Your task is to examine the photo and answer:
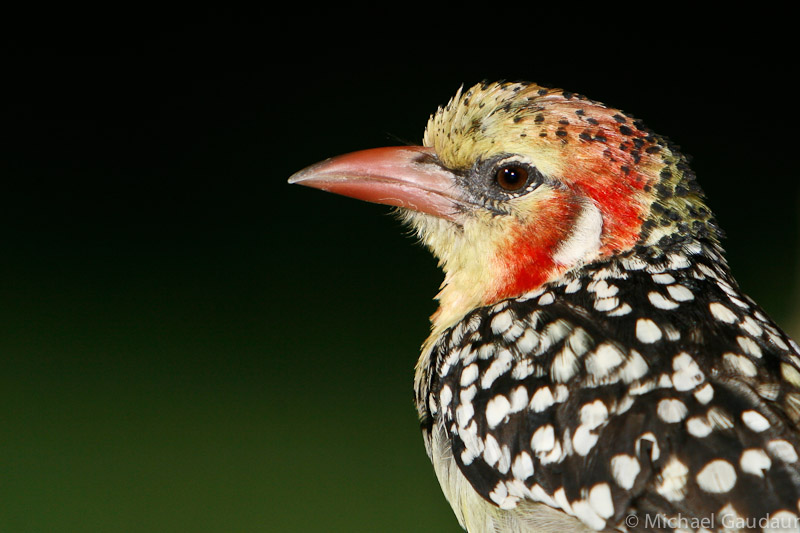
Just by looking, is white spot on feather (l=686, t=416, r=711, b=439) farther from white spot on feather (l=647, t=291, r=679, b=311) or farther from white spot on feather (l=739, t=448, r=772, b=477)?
white spot on feather (l=647, t=291, r=679, b=311)

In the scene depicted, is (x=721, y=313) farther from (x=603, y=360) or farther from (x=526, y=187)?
(x=526, y=187)

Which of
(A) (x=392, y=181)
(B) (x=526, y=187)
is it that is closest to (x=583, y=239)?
(B) (x=526, y=187)

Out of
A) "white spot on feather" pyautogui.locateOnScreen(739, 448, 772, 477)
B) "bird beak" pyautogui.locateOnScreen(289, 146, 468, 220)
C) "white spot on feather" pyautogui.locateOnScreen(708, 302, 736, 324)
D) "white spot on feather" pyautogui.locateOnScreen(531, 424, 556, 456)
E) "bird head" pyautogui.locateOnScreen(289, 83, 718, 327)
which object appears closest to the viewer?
"white spot on feather" pyautogui.locateOnScreen(739, 448, 772, 477)

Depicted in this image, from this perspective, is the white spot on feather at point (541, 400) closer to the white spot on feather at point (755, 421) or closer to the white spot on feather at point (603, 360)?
the white spot on feather at point (603, 360)

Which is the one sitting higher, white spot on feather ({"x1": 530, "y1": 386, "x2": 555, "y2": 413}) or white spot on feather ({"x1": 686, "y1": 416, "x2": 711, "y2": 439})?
white spot on feather ({"x1": 530, "y1": 386, "x2": 555, "y2": 413})

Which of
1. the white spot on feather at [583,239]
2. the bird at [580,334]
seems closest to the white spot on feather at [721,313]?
the bird at [580,334]

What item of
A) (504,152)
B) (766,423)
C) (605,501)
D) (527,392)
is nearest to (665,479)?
(605,501)

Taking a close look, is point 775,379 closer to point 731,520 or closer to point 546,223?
point 731,520

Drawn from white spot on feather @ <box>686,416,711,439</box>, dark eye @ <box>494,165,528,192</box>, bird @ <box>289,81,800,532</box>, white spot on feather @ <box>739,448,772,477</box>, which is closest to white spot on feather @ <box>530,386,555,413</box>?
bird @ <box>289,81,800,532</box>
